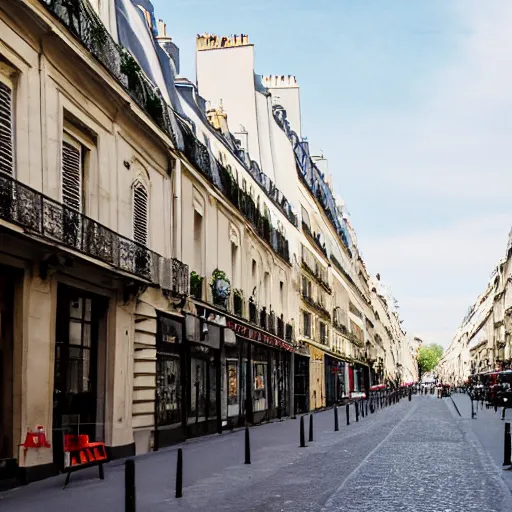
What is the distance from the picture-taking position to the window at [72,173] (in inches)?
725

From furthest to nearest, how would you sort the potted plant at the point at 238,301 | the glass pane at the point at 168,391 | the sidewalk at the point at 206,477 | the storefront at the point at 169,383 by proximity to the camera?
the potted plant at the point at 238,301, the glass pane at the point at 168,391, the storefront at the point at 169,383, the sidewalk at the point at 206,477

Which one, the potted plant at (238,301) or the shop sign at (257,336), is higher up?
the potted plant at (238,301)

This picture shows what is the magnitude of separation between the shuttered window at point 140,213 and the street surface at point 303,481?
549 cm

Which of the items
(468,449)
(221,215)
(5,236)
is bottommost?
(468,449)

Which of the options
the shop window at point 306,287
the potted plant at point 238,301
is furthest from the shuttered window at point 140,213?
the shop window at point 306,287

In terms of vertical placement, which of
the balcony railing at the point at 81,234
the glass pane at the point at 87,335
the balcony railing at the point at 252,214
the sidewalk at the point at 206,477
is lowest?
the sidewalk at the point at 206,477

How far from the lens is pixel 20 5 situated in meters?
15.4

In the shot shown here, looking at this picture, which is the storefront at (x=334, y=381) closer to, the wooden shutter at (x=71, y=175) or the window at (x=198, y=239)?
the window at (x=198, y=239)

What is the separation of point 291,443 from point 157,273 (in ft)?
20.0

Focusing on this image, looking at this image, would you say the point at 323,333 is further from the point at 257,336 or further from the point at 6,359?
the point at 6,359

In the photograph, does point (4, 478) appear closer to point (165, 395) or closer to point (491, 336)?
point (165, 395)

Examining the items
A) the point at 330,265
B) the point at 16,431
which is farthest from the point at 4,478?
the point at 330,265

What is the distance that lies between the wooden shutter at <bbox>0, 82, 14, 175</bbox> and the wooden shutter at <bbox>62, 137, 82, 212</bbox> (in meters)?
2.66

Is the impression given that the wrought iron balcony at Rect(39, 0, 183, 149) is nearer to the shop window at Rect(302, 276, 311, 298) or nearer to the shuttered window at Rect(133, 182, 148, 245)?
the shuttered window at Rect(133, 182, 148, 245)
